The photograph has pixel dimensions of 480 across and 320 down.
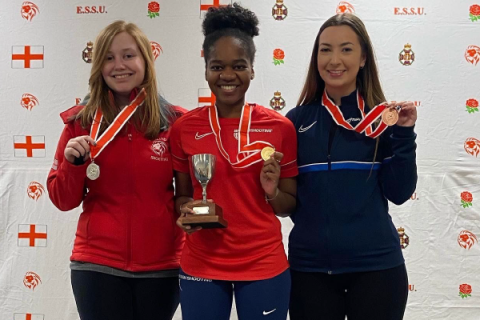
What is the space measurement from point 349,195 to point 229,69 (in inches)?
22.7

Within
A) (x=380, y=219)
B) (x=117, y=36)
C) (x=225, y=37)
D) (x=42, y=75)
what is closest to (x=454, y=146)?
(x=380, y=219)

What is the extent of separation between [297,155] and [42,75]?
2.07 metres

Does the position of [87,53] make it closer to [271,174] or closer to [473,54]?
[271,174]

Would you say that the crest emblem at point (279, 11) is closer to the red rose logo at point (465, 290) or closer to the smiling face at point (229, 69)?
the smiling face at point (229, 69)

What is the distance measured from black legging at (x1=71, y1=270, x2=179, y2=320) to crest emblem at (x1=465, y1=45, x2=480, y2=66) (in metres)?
2.30

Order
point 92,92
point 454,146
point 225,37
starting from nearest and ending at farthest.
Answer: point 225,37
point 92,92
point 454,146

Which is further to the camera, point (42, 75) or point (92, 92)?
point (42, 75)

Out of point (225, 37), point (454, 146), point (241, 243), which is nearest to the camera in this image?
point (241, 243)

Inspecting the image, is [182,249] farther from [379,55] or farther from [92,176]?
[379,55]

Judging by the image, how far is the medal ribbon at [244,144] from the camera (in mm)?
1554

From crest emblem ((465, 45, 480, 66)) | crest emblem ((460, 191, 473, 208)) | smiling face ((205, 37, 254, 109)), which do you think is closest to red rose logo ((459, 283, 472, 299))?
crest emblem ((460, 191, 473, 208))

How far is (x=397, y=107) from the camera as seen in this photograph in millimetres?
1537

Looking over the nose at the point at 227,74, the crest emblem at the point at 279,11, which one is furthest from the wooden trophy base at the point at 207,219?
the crest emblem at the point at 279,11

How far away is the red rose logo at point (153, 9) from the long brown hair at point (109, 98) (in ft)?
4.24
